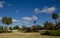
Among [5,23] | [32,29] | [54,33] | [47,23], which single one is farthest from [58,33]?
[47,23]

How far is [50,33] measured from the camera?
33.3 metres

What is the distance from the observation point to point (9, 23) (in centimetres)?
6544

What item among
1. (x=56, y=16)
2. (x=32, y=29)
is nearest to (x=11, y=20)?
(x=32, y=29)

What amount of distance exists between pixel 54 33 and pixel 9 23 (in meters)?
36.8

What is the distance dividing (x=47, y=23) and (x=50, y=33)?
51915 mm

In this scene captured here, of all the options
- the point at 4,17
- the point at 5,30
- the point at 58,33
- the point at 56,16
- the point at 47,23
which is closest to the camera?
the point at 58,33

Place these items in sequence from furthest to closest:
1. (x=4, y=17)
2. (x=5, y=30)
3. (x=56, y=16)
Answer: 1. (x=56, y=16)
2. (x=4, y=17)
3. (x=5, y=30)

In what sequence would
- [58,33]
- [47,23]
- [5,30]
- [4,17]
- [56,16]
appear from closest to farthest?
[58,33] → [5,30] → [4,17] → [56,16] → [47,23]

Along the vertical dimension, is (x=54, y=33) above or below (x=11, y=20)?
below

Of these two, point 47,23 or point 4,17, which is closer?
point 4,17

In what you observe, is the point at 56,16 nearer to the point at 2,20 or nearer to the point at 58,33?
the point at 2,20

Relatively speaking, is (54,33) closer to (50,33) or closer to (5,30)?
(50,33)

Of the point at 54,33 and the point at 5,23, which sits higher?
the point at 5,23

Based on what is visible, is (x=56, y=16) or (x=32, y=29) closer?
(x=32, y=29)
